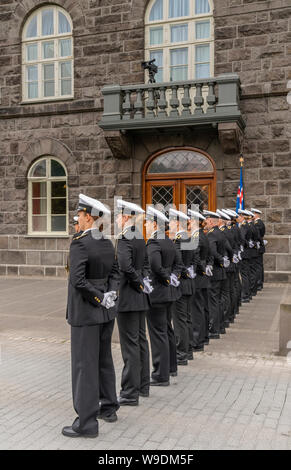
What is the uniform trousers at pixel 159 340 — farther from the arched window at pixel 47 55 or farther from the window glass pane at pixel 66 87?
the window glass pane at pixel 66 87

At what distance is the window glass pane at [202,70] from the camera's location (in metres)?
15.1

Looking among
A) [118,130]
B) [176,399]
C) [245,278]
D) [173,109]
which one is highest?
[173,109]

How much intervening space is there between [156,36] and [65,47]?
9.85ft

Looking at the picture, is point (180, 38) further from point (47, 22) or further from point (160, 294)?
point (160, 294)

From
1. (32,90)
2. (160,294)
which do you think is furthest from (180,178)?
(160,294)

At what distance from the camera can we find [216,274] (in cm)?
832

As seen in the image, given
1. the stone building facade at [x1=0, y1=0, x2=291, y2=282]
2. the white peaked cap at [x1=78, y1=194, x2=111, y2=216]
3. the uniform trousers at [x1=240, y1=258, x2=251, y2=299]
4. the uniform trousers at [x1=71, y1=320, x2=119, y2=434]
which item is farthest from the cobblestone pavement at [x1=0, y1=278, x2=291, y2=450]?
the stone building facade at [x1=0, y1=0, x2=291, y2=282]

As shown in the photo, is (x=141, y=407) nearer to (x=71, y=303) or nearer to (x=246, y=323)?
(x=71, y=303)

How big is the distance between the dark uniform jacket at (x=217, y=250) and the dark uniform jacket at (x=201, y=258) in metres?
0.51

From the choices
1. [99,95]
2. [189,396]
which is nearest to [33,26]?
[99,95]

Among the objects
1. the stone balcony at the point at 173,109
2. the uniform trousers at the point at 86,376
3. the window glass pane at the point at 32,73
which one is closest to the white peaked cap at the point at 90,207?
the uniform trousers at the point at 86,376

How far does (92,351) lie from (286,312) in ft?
11.4

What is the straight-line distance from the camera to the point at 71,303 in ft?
15.0

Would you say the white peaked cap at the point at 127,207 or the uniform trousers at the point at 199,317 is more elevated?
the white peaked cap at the point at 127,207
